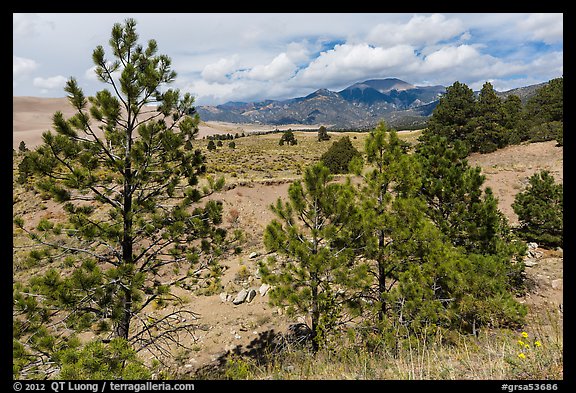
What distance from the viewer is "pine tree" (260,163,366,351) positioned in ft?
25.3

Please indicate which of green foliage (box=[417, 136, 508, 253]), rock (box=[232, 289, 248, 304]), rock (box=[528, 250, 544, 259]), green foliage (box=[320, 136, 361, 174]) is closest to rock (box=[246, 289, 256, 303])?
rock (box=[232, 289, 248, 304])

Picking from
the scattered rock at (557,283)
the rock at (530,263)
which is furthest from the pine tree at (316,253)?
the rock at (530,263)

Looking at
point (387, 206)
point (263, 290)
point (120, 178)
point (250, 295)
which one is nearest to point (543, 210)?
point (387, 206)

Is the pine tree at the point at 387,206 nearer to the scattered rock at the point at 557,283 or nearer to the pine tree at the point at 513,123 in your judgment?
the scattered rock at the point at 557,283

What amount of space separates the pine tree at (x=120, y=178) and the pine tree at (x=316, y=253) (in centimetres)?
193

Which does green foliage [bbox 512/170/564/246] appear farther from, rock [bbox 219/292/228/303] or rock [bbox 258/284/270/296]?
rock [bbox 219/292/228/303]

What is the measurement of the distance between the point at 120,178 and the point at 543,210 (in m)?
16.4

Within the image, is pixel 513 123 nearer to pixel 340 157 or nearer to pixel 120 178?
pixel 340 157

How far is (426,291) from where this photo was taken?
24.3 ft

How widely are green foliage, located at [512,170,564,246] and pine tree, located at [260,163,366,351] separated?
10.4m
